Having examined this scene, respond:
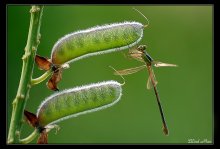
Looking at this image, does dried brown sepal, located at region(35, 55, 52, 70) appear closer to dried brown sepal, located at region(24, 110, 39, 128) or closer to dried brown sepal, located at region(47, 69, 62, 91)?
dried brown sepal, located at region(47, 69, 62, 91)

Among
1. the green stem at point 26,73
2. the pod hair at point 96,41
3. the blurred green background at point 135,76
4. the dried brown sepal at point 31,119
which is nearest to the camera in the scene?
the green stem at point 26,73

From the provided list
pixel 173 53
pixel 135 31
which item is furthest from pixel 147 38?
pixel 135 31

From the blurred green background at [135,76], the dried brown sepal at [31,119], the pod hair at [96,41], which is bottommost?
the blurred green background at [135,76]

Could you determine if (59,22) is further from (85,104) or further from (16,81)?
(85,104)

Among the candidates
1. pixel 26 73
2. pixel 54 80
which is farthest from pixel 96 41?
pixel 26 73

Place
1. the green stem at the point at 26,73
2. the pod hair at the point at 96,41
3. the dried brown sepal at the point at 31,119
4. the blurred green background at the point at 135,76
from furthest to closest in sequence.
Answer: the blurred green background at the point at 135,76
the pod hair at the point at 96,41
the dried brown sepal at the point at 31,119
the green stem at the point at 26,73

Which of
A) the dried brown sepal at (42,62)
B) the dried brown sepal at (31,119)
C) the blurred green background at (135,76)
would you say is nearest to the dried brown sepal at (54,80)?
the dried brown sepal at (42,62)

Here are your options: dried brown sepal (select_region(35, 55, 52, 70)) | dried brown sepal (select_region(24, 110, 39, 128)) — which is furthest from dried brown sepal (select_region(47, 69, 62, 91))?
dried brown sepal (select_region(24, 110, 39, 128))

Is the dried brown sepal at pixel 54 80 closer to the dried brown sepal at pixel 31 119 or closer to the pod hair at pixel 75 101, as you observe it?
the pod hair at pixel 75 101

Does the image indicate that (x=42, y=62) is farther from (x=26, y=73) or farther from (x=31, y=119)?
(x=31, y=119)
